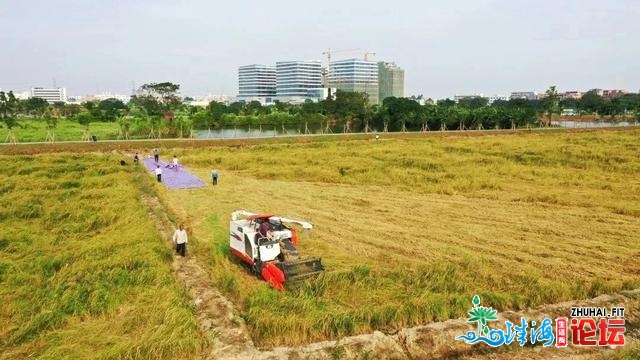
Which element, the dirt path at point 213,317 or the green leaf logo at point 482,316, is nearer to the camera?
the dirt path at point 213,317

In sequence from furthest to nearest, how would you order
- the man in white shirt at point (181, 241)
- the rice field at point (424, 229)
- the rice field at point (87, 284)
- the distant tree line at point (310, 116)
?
the distant tree line at point (310, 116)
the man in white shirt at point (181, 241)
the rice field at point (424, 229)
the rice field at point (87, 284)

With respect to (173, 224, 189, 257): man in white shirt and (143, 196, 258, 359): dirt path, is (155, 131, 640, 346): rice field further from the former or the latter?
(173, 224, 189, 257): man in white shirt

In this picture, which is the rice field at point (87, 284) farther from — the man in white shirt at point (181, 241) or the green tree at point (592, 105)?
the green tree at point (592, 105)

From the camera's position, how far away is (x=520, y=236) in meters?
15.2

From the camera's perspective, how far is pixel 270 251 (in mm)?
11367

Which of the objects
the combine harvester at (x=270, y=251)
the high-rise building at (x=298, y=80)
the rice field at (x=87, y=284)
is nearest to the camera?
the rice field at (x=87, y=284)

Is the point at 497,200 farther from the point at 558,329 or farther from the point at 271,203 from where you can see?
the point at 558,329

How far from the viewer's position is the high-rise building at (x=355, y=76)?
182125 mm

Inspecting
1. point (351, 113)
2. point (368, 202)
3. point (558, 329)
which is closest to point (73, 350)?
point (558, 329)

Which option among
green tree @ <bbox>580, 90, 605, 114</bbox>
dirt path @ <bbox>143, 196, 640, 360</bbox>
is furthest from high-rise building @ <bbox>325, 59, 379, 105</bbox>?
dirt path @ <bbox>143, 196, 640, 360</bbox>

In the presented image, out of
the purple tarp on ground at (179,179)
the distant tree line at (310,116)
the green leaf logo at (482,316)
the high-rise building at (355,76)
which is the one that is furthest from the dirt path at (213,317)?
the high-rise building at (355,76)

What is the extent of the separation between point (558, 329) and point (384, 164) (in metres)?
21.9

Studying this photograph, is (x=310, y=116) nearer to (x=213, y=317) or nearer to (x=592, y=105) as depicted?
(x=592, y=105)

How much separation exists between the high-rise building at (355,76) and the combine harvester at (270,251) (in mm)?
170620
